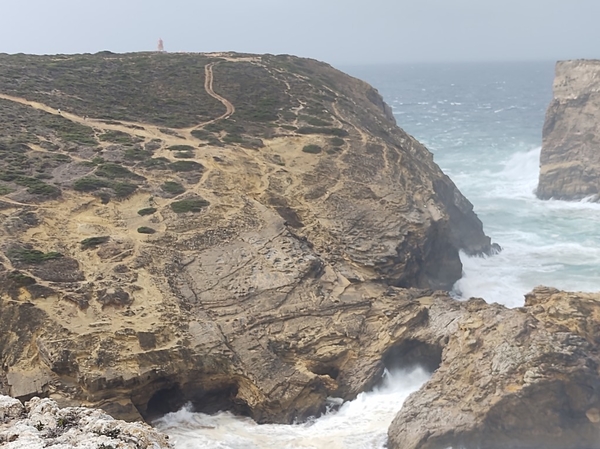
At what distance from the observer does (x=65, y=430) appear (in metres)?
8.80

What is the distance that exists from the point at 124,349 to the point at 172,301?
8.48ft

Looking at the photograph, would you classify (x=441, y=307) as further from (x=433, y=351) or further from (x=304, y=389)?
(x=304, y=389)

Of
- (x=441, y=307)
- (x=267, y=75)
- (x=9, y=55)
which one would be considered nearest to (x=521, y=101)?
(x=267, y=75)

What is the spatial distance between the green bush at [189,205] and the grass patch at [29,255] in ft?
17.9

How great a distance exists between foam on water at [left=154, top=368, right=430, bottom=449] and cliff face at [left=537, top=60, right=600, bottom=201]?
36146 mm

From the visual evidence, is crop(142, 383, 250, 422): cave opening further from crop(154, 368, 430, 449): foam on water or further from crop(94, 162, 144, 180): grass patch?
crop(94, 162, 144, 180): grass patch

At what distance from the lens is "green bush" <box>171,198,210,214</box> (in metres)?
24.9

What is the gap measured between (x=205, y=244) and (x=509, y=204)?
112 feet

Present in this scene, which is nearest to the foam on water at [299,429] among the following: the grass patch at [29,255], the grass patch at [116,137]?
the grass patch at [29,255]

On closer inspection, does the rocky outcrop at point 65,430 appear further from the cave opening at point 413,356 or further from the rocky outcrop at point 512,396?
the cave opening at point 413,356

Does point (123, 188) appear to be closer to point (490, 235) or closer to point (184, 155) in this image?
point (184, 155)

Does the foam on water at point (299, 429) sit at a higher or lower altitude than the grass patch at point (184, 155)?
lower

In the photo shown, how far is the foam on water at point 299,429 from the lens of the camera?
17703 mm

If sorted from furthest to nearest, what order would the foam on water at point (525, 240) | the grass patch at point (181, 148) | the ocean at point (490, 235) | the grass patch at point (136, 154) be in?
the foam on water at point (525, 240) → the grass patch at point (181, 148) → the grass patch at point (136, 154) → the ocean at point (490, 235)
